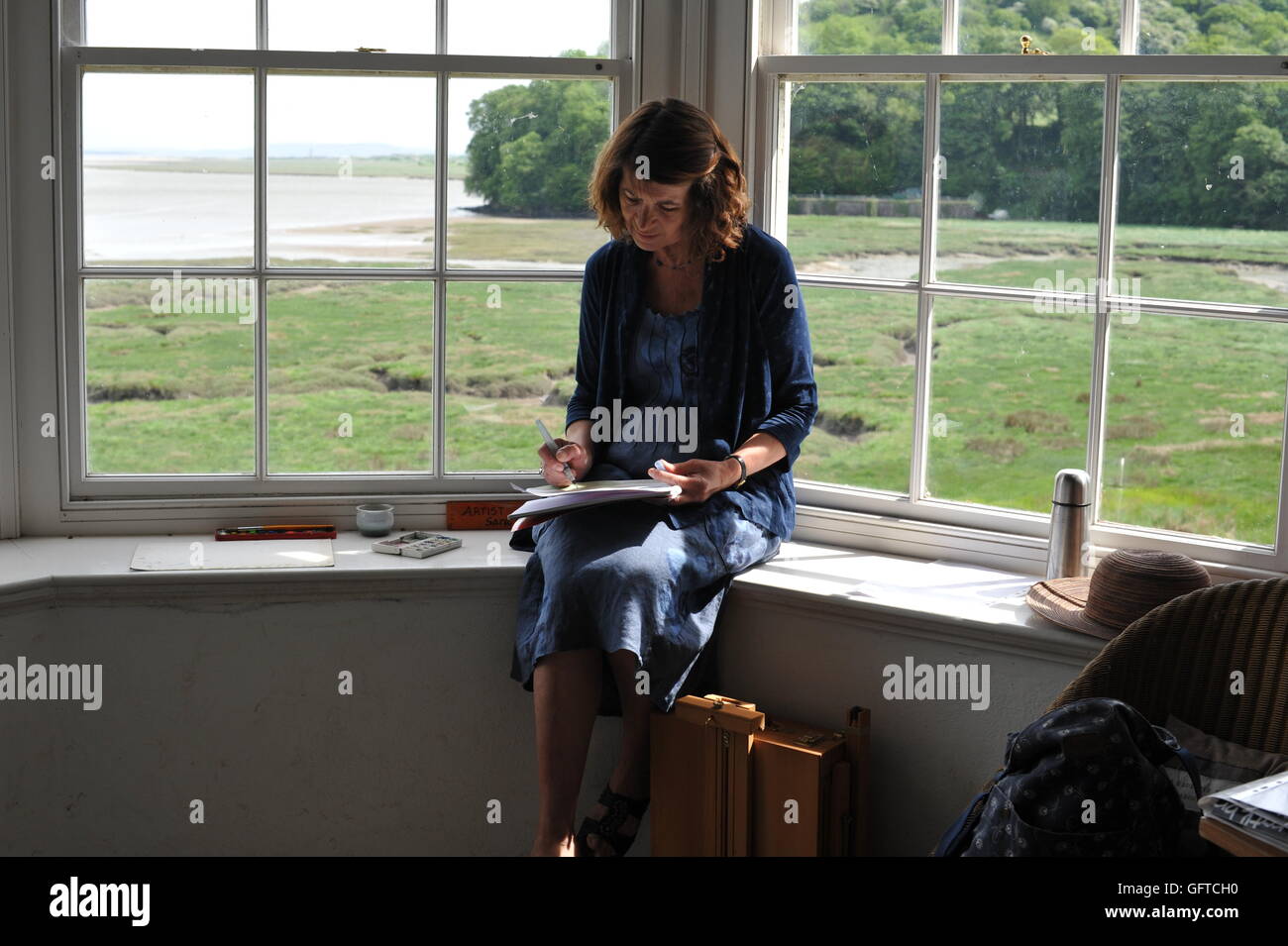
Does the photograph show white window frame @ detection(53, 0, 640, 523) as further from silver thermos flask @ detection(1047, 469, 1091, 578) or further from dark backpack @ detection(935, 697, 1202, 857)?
dark backpack @ detection(935, 697, 1202, 857)

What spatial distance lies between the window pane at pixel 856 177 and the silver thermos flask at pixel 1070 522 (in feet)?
1.93

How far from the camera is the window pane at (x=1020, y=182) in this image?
2.92m

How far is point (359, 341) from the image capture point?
3.24 m

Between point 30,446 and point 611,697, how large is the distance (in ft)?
4.70

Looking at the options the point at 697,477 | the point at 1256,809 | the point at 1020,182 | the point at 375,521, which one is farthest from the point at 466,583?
the point at 1256,809

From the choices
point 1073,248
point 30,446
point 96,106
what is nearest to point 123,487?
point 30,446

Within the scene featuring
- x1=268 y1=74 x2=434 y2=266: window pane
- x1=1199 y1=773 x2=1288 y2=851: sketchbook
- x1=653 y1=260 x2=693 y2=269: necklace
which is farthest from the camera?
x1=268 y1=74 x2=434 y2=266: window pane

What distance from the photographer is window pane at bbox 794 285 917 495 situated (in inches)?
124

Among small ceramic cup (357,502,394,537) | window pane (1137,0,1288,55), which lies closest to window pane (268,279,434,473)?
small ceramic cup (357,502,394,537)

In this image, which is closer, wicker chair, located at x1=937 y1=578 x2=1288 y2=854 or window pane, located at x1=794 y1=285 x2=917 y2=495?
wicker chair, located at x1=937 y1=578 x2=1288 y2=854

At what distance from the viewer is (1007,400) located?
10.6 ft

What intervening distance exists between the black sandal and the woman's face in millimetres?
1168

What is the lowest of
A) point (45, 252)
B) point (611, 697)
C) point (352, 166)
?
point (611, 697)
